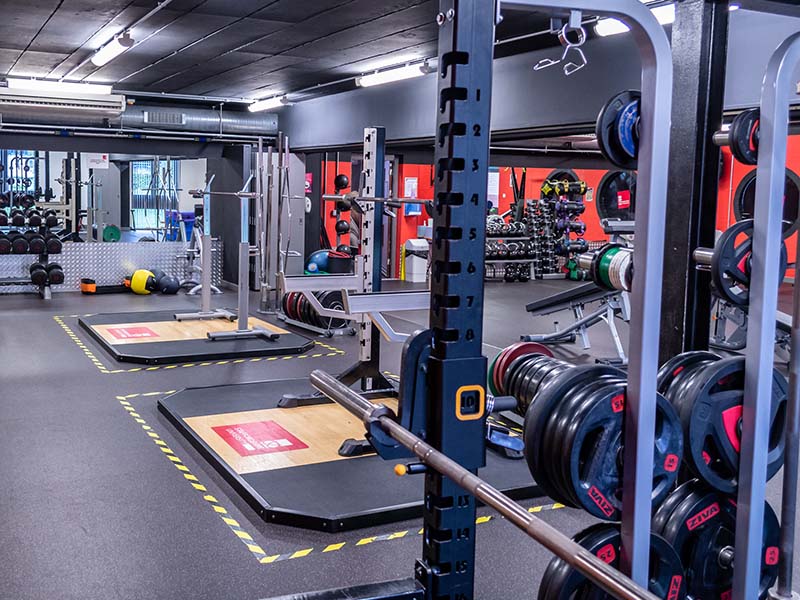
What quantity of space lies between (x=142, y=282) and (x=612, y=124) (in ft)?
29.7

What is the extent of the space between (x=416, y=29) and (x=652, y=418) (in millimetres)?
4602

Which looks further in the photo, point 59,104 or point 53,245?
point 53,245

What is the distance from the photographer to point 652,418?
1573mm

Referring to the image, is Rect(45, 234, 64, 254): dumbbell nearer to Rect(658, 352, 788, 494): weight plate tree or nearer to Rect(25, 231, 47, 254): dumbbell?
Rect(25, 231, 47, 254): dumbbell

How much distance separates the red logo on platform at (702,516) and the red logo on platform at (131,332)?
5.89m

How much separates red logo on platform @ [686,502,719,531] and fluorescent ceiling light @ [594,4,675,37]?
327 cm

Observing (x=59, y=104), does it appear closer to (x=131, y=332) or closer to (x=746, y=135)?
(x=131, y=332)

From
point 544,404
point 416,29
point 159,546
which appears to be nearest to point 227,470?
point 159,546

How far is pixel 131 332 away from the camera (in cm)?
721

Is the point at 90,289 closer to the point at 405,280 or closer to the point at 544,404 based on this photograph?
the point at 405,280

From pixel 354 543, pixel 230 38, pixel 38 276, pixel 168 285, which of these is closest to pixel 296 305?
pixel 230 38

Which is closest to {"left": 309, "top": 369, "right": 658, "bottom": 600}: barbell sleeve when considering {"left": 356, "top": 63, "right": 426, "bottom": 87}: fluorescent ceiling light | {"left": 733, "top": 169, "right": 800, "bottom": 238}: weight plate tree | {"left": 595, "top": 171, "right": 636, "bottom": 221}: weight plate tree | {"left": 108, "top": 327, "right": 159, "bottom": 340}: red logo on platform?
{"left": 733, "top": 169, "right": 800, "bottom": 238}: weight plate tree

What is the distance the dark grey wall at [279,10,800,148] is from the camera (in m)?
4.29

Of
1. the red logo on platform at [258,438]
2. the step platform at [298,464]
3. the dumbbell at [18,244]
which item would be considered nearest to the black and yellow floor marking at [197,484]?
the step platform at [298,464]
